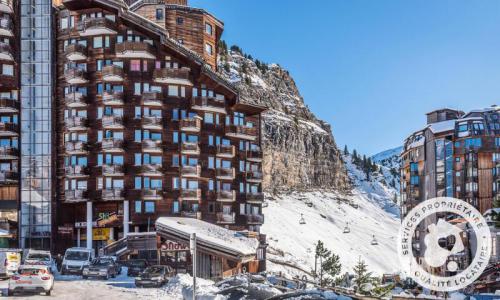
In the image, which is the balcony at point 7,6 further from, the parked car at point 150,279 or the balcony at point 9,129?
the parked car at point 150,279

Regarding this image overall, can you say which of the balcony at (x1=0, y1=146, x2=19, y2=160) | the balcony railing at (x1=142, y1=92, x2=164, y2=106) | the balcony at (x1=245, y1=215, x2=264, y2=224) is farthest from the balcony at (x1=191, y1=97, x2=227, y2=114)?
the balcony at (x1=0, y1=146, x2=19, y2=160)

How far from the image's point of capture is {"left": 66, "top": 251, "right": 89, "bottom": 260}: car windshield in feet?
166

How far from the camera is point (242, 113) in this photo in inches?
3391

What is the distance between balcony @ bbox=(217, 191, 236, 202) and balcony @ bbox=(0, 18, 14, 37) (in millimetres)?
30118

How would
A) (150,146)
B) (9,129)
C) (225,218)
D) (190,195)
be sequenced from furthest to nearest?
(225,218) → (190,195) → (9,129) → (150,146)

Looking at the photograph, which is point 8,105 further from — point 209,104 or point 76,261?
point 76,261

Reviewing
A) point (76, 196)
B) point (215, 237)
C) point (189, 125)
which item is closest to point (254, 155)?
point (189, 125)

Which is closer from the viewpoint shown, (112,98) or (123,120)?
(112,98)

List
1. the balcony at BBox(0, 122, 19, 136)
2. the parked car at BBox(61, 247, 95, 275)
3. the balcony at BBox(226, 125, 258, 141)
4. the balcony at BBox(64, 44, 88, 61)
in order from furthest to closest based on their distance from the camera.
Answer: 1. the balcony at BBox(226, 125, 258, 141)
2. the balcony at BBox(0, 122, 19, 136)
3. the balcony at BBox(64, 44, 88, 61)
4. the parked car at BBox(61, 247, 95, 275)

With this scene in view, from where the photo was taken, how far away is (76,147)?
239 feet

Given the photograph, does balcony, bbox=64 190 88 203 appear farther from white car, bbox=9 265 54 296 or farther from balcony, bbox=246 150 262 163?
white car, bbox=9 265 54 296

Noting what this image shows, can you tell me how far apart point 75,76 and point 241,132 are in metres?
21.7

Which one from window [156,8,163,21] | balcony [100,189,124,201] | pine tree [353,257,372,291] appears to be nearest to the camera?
balcony [100,189,124,201]

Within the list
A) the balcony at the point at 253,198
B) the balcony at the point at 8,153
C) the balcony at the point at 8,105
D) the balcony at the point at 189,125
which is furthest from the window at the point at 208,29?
the balcony at the point at 8,153
